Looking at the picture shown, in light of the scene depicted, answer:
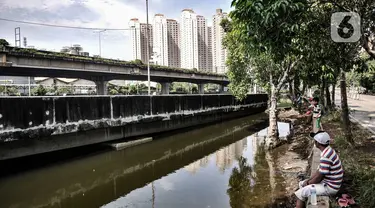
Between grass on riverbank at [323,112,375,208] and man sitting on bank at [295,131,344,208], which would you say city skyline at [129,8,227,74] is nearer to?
grass on riverbank at [323,112,375,208]

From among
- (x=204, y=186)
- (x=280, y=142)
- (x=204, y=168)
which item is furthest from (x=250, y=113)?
(x=204, y=186)

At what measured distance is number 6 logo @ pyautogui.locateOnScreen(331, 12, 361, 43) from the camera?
4738 millimetres

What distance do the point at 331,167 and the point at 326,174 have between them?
120mm

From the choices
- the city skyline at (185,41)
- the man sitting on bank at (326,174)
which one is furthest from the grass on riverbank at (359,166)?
the city skyline at (185,41)

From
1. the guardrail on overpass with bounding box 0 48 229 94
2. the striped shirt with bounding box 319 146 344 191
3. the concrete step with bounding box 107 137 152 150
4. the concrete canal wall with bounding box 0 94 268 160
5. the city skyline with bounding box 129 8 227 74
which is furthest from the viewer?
the city skyline with bounding box 129 8 227 74

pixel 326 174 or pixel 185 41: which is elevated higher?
pixel 185 41

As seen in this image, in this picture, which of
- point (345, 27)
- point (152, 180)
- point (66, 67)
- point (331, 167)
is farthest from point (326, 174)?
point (66, 67)

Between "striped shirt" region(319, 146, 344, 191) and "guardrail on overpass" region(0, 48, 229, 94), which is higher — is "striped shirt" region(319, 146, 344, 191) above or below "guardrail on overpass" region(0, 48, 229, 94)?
below

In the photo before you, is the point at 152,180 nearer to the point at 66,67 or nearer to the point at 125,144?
the point at 125,144

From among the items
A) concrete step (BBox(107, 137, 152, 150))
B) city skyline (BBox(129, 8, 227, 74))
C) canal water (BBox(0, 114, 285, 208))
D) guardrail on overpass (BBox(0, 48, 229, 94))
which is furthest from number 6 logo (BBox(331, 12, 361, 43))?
city skyline (BBox(129, 8, 227, 74))

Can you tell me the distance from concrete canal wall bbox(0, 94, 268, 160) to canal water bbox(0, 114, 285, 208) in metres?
0.84

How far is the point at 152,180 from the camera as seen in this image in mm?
8977

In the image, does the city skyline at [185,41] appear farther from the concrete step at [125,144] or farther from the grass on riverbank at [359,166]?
the grass on riverbank at [359,166]

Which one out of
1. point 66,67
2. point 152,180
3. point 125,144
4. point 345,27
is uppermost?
point 66,67
